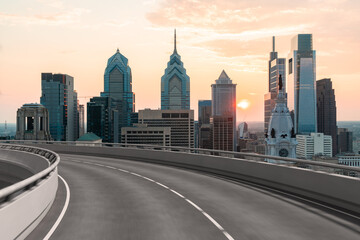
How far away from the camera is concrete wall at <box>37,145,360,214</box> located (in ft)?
41.9

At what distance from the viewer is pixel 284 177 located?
16922 millimetres

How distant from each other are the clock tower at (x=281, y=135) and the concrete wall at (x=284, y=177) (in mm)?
54505

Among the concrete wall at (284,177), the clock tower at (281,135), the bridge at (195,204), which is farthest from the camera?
the clock tower at (281,135)

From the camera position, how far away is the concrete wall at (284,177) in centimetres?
1277

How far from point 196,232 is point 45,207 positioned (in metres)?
4.85

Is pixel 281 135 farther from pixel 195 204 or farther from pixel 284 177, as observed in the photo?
pixel 195 204

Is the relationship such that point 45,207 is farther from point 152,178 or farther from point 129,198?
point 152,178

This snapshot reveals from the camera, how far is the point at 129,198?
1524 centimetres

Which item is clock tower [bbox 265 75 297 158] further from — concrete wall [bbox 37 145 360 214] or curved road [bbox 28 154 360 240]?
curved road [bbox 28 154 360 240]

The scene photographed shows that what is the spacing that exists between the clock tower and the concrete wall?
5450cm

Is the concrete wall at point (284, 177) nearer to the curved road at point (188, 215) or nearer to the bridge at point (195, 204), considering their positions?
the bridge at point (195, 204)

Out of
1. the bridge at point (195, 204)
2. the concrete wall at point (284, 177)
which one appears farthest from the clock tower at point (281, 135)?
the bridge at point (195, 204)

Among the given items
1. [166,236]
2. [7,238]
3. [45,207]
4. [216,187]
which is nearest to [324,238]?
[166,236]

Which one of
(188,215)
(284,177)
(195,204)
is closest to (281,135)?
(284,177)
